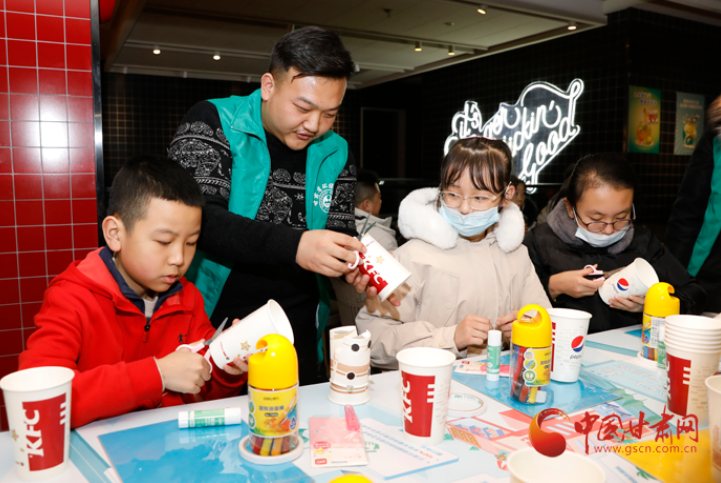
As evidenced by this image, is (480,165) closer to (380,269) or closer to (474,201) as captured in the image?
(474,201)

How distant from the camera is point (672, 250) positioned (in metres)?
2.43

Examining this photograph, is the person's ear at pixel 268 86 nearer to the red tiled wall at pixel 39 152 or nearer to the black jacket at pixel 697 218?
the red tiled wall at pixel 39 152

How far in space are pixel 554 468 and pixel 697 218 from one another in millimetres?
2161

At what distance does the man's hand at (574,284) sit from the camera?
185 cm

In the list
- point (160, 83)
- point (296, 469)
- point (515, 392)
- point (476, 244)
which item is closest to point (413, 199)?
point (476, 244)

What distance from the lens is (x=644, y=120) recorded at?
6164 mm

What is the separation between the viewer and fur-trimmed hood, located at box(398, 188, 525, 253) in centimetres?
170

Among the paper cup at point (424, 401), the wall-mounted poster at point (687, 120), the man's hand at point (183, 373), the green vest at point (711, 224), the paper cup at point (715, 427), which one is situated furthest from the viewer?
the wall-mounted poster at point (687, 120)

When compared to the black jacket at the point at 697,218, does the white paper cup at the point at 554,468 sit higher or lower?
lower

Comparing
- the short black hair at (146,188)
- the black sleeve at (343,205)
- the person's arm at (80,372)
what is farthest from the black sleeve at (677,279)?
the person's arm at (80,372)

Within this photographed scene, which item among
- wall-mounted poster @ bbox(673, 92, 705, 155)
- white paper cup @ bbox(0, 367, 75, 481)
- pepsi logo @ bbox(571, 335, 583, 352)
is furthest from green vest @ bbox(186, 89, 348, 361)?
wall-mounted poster @ bbox(673, 92, 705, 155)

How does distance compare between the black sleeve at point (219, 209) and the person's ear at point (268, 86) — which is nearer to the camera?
the black sleeve at point (219, 209)

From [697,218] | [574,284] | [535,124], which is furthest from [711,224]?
[535,124]

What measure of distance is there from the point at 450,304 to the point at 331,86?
77cm
